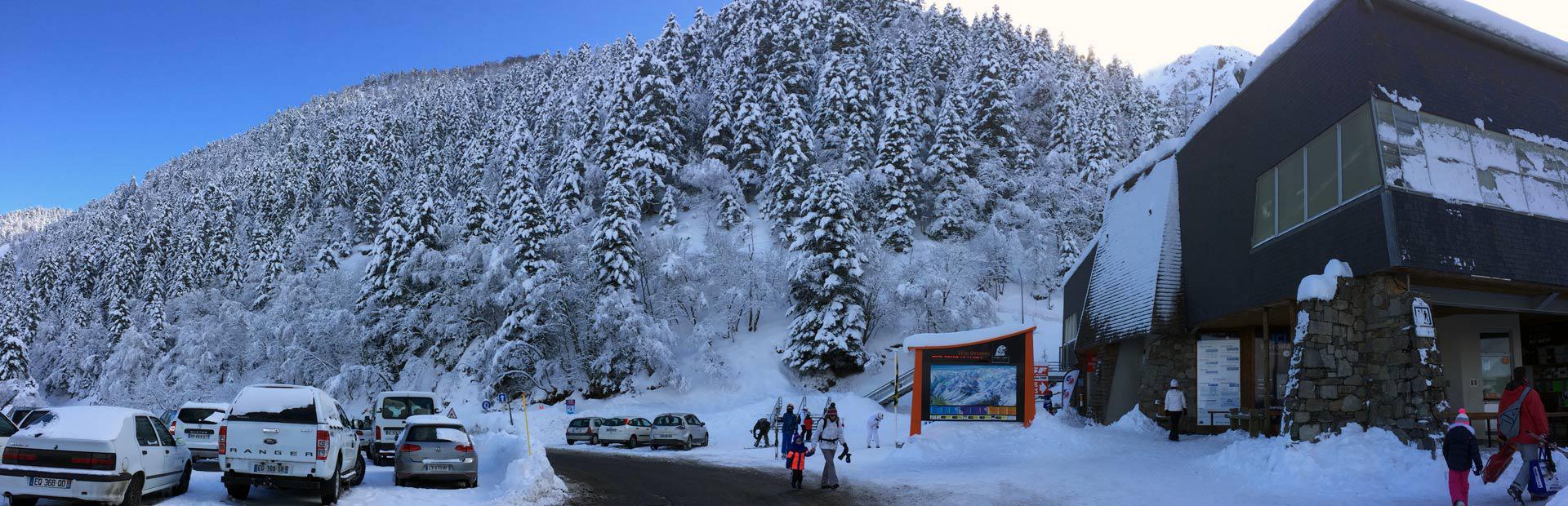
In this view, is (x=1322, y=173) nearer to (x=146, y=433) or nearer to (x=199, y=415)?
(x=146, y=433)

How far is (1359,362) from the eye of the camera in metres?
14.8

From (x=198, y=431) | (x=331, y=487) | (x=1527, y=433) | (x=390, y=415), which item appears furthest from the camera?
(x=390, y=415)

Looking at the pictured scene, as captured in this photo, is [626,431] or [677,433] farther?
[626,431]

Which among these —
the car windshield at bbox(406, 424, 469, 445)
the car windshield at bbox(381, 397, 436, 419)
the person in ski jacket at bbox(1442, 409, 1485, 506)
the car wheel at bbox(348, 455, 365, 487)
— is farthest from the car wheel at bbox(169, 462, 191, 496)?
the person in ski jacket at bbox(1442, 409, 1485, 506)

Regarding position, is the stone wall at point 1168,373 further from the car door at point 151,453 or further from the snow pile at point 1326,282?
the car door at point 151,453

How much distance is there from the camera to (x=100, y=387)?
63.9 meters

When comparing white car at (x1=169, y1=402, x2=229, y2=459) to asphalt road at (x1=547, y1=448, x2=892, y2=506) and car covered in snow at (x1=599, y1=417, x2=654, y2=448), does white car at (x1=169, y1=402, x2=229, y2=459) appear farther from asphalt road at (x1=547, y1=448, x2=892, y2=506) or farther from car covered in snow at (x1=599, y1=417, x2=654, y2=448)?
car covered in snow at (x1=599, y1=417, x2=654, y2=448)

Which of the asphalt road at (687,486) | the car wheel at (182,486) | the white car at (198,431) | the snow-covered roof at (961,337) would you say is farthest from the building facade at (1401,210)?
the white car at (198,431)

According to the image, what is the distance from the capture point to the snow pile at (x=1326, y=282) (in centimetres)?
1462

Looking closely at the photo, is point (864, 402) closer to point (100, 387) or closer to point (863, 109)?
point (863, 109)

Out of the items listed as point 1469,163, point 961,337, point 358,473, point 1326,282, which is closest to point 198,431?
point 358,473

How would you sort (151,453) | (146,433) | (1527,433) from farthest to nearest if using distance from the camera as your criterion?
1. (146,433)
2. (151,453)
3. (1527,433)

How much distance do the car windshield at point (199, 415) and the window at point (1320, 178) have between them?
2260 cm

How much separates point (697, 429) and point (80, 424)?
70.0 feet
